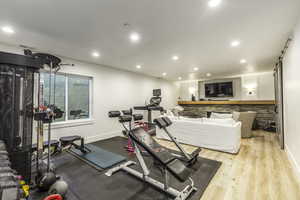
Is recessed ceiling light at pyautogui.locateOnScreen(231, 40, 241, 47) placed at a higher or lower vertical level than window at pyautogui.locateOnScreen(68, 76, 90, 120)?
higher

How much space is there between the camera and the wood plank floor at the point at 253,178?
71.9 inches

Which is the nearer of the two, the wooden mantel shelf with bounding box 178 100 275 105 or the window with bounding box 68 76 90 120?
the window with bounding box 68 76 90 120

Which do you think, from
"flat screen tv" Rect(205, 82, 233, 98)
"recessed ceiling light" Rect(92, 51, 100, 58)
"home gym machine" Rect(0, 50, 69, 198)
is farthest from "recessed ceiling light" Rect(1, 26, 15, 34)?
"flat screen tv" Rect(205, 82, 233, 98)

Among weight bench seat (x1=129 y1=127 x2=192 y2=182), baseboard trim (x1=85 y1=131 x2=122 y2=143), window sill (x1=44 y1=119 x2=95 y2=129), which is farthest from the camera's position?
baseboard trim (x1=85 y1=131 x2=122 y2=143)

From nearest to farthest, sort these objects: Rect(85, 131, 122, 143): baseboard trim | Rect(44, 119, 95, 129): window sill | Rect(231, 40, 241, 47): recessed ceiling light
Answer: Rect(231, 40, 241, 47): recessed ceiling light < Rect(44, 119, 95, 129): window sill < Rect(85, 131, 122, 143): baseboard trim

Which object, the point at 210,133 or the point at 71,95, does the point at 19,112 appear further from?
the point at 210,133

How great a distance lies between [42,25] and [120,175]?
9.51 feet

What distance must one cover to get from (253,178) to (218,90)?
5.53 meters

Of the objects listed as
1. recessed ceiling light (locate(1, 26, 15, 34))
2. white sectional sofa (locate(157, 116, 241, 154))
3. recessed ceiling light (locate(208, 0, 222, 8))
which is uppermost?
recessed ceiling light (locate(1, 26, 15, 34))

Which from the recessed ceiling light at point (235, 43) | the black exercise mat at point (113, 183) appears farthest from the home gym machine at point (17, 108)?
the recessed ceiling light at point (235, 43)

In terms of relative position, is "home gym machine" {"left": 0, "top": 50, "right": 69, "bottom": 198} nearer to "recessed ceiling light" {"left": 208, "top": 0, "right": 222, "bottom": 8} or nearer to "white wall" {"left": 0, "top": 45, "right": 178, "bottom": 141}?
"white wall" {"left": 0, "top": 45, "right": 178, "bottom": 141}

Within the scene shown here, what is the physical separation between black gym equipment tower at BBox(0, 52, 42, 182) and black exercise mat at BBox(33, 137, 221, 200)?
694 millimetres

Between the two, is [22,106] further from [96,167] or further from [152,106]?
[152,106]

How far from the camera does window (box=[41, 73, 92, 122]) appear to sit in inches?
152
